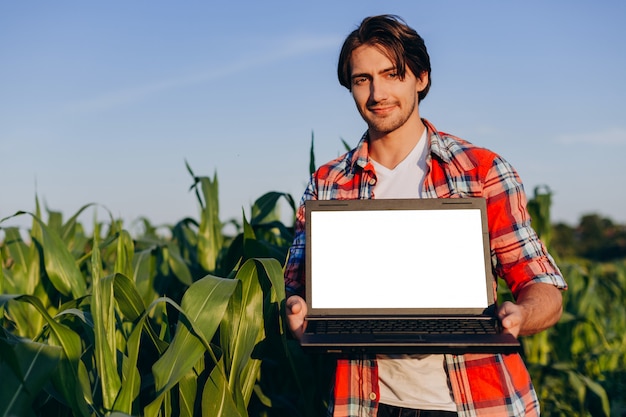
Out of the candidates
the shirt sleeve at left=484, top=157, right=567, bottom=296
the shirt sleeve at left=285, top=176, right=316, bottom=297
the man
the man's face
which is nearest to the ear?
the man

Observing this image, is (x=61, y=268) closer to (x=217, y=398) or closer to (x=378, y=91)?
(x=217, y=398)

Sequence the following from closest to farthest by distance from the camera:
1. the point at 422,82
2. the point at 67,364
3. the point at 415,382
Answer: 1. the point at 67,364
2. the point at 415,382
3. the point at 422,82

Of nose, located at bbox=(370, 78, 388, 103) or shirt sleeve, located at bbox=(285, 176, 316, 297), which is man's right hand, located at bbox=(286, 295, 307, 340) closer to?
shirt sleeve, located at bbox=(285, 176, 316, 297)

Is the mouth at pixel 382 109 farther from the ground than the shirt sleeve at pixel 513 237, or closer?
farther from the ground

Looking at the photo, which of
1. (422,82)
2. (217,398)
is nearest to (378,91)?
(422,82)

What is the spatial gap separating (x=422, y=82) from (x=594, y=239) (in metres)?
17.8

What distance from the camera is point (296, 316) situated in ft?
4.95

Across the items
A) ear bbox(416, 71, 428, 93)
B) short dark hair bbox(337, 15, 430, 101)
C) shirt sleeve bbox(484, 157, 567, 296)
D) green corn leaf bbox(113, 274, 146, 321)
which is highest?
short dark hair bbox(337, 15, 430, 101)

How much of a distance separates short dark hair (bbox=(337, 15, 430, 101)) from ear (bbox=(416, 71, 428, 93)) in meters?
0.02

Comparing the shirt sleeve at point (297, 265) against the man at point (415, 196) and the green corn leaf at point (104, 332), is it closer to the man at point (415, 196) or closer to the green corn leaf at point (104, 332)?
the man at point (415, 196)

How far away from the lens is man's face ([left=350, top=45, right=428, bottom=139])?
174 centimetres

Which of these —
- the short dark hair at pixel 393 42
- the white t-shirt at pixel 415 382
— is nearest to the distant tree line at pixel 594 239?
the short dark hair at pixel 393 42

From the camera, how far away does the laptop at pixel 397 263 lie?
1560 mm

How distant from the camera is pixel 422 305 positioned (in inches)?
62.9
